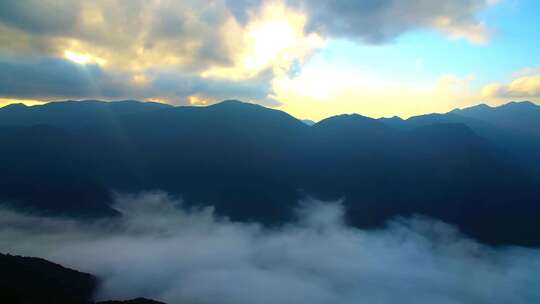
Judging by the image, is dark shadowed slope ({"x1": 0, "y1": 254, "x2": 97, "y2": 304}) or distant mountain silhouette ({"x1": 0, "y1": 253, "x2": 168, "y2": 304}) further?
dark shadowed slope ({"x1": 0, "y1": 254, "x2": 97, "y2": 304})

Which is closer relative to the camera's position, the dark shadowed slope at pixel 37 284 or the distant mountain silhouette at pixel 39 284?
the distant mountain silhouette at pixel 39 284

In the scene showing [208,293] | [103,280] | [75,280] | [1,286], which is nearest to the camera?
[1,286]

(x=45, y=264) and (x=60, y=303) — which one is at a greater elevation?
(x=45, y=264)

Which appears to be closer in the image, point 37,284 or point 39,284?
point 37,284

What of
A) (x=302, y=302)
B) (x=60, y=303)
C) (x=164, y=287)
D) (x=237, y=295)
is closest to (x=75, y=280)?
(x=60, y=303)

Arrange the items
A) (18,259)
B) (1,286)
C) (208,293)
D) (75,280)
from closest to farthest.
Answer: (1,286), (18,259), (75,280), (208,293)

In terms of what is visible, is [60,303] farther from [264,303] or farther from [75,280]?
[264,303]

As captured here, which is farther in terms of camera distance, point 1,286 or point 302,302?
point 302,302
